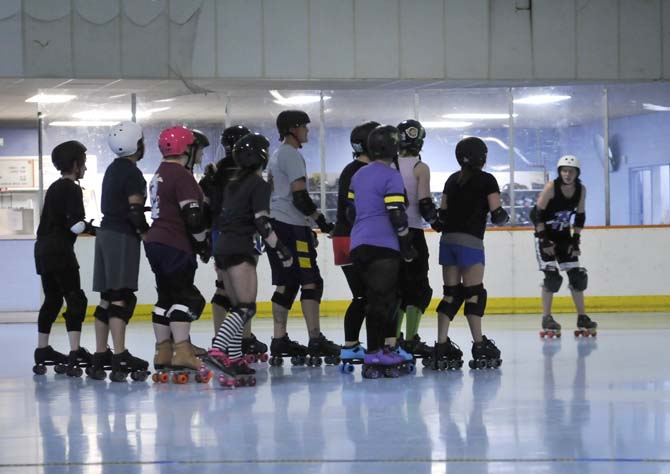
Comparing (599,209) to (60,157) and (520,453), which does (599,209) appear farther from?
(520,453)

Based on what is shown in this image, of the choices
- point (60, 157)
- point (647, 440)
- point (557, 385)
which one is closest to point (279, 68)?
point (60, 157)

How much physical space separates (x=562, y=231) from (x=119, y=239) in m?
4.06

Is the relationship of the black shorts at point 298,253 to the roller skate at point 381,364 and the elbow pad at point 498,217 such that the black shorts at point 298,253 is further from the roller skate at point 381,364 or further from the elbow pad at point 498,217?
the elbow pad at point 498,217

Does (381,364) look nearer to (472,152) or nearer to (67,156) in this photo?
(472,152)

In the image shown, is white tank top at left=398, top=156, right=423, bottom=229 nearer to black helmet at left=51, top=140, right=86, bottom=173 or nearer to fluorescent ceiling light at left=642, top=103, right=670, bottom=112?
black helmet at left=51, top=140, right=86, bottom=173

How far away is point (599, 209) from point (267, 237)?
6741mm

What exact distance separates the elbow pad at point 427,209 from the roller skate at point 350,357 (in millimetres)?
934

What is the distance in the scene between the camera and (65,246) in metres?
7.14

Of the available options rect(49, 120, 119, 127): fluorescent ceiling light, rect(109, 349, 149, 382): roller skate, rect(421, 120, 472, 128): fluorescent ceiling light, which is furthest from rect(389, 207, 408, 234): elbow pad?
rect(49, 120, 119, 127): fluorescent ceiling light

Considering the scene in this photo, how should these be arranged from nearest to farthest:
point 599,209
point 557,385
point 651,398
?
1. point 651,398
2. point 557,385
3. point 599,209

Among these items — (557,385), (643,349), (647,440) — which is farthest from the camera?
(643,349)

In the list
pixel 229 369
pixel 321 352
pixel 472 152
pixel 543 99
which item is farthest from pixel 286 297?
pixel 543 99

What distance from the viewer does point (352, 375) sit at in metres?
6.88

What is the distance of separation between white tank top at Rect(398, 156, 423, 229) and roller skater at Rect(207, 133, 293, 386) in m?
0.97
